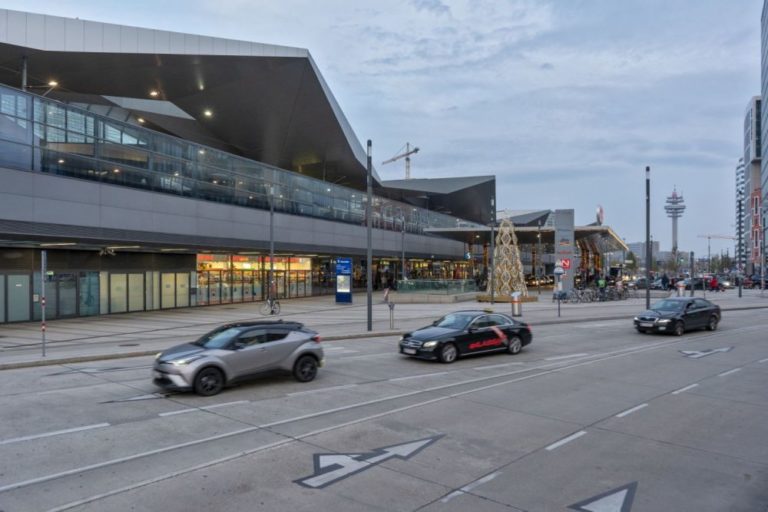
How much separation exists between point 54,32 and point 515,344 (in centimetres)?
2579

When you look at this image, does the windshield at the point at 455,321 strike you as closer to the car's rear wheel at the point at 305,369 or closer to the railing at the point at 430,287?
the car's rear wheel at the point at 305,369

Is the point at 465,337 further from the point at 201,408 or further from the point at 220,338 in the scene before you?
the point at 201,408

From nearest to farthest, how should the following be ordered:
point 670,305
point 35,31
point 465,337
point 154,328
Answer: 1. point 465,337
2. point 670,305
3. point 154,328
4. point 35,31

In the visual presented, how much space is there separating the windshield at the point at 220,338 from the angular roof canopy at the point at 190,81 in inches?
868

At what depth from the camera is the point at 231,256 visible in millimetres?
39688

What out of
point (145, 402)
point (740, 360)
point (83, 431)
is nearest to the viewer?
point (83, 431)

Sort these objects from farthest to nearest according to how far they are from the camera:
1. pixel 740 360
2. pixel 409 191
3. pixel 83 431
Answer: pixel 409 191 < pixel 740 360 < pixel 83 431

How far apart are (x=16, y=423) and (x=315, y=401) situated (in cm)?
491

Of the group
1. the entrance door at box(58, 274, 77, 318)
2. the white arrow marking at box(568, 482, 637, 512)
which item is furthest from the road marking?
the entrance door at box(58, 274, 77, 318)

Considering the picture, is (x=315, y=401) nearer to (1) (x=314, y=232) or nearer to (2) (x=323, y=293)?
(1) (x=314, y=232)

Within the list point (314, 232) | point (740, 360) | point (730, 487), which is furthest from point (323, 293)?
point (730, 487)

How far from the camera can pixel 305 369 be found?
1262cm

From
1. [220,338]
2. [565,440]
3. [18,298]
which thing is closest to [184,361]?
[220,338]

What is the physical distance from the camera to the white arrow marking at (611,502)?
19.3 ft
